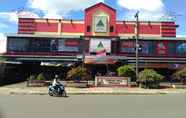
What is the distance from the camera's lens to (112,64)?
52.5 m

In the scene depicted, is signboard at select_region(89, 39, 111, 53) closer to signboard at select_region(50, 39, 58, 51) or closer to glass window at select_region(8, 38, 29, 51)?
signboard at select_region(50, 39, 58, 51)

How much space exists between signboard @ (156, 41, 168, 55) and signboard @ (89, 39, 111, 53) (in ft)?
20.2

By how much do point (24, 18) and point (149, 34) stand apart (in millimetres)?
16919

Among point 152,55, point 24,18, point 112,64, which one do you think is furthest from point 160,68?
point 24,18

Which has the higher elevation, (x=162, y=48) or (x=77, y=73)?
(x=162, y=48)

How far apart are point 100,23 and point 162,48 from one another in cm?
873

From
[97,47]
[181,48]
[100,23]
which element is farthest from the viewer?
[100,23]

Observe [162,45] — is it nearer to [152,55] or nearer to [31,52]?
[152,55]

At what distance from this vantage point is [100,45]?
53500mm

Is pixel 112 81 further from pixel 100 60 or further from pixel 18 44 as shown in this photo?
pixel 18 44

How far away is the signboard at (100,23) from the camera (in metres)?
55.9

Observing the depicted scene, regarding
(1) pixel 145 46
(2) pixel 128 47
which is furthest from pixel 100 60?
(1) pixel 145 46

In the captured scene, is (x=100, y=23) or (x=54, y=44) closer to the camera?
(x=54, y=44)

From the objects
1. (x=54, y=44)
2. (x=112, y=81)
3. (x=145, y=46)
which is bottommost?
(x=112, y=81)
